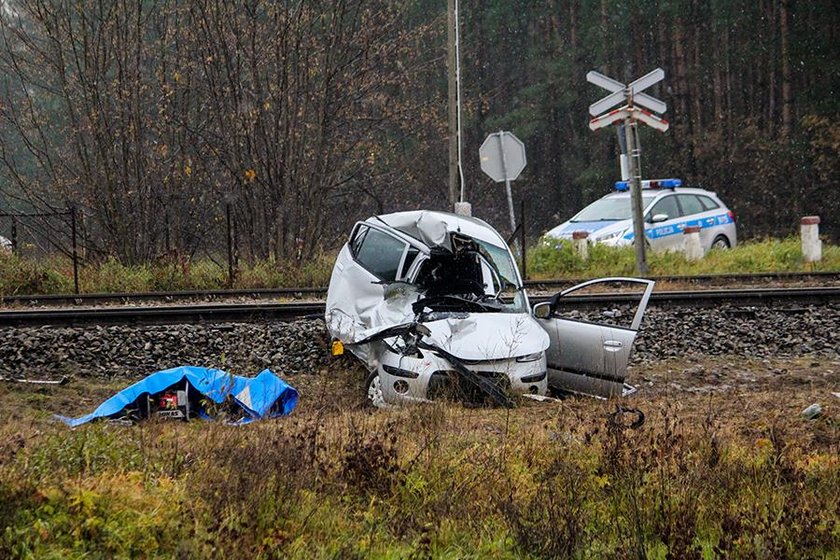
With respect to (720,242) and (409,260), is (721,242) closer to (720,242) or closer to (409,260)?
(720,242)

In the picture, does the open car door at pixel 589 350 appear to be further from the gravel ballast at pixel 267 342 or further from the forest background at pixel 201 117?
the forest background at pixel 201 117

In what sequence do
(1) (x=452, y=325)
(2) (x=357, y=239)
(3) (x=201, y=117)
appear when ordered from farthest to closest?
(3) (x=201, y=117) < (2) (x=357, y=239) < (1) (x=452, y=325)

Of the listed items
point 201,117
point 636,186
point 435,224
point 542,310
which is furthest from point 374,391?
point 201,117

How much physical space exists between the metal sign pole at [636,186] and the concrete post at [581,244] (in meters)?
→ 1.17

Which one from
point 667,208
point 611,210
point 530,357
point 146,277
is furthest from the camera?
point 611,210

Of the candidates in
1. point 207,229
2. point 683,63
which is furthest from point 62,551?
point 683,63

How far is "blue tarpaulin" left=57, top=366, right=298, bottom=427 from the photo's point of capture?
9.29 meters

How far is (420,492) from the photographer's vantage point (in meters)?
6.38

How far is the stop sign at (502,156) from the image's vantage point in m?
20.7

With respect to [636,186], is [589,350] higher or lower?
lower

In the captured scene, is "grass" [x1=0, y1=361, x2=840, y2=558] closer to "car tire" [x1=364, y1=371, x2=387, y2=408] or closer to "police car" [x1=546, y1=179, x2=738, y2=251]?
"car tire" [x1=364, y1=371, x2=387, y2=408]

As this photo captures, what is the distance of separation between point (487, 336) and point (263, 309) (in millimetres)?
4059

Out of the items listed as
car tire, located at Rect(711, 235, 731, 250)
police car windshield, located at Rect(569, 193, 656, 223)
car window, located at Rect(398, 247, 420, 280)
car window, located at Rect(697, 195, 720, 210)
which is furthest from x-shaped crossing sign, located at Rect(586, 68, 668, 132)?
car window, located at Rect(398, 247, 420, 280)

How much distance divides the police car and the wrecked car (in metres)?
9.05
